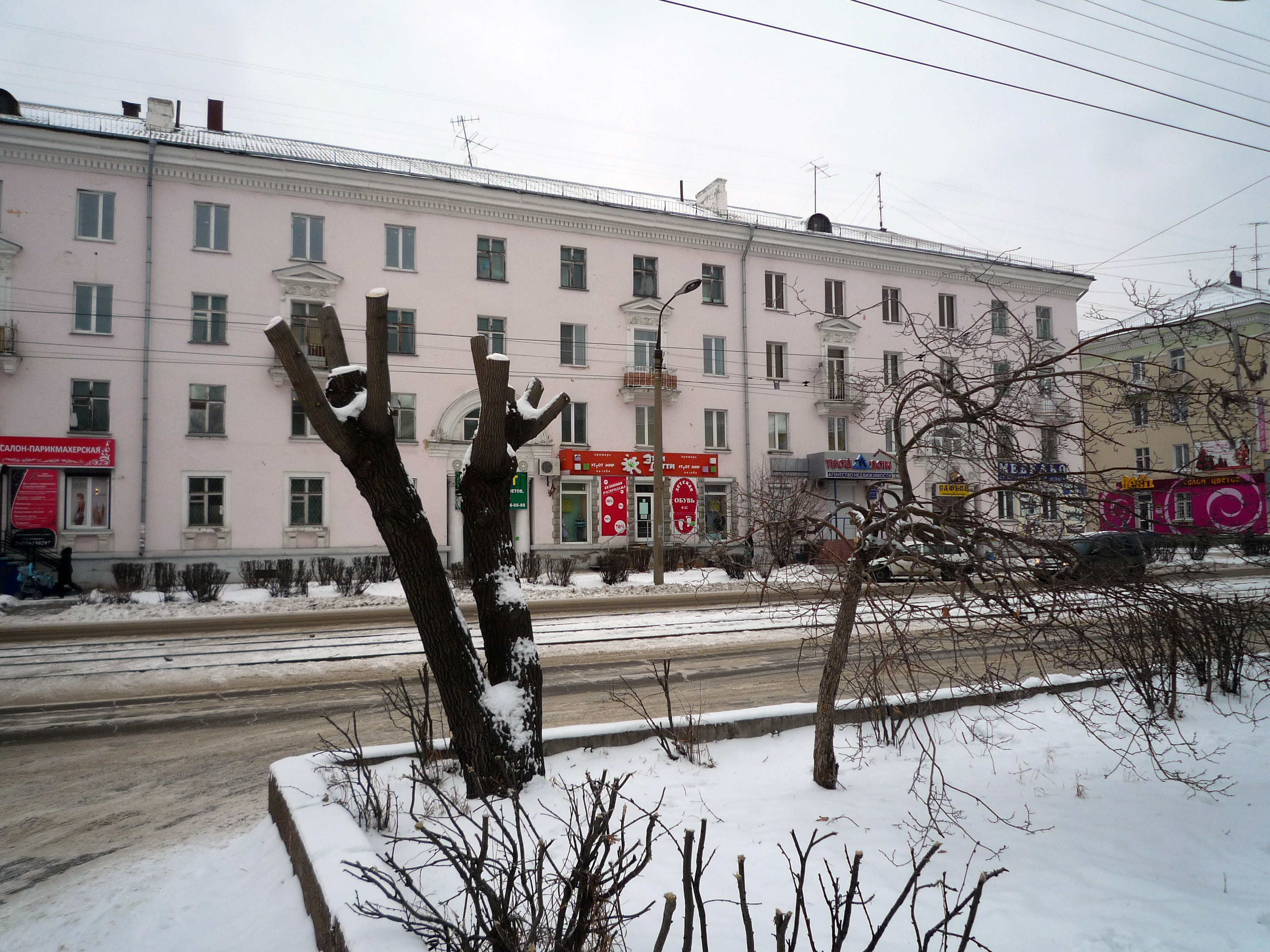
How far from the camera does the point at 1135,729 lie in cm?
609

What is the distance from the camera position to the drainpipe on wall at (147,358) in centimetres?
2275

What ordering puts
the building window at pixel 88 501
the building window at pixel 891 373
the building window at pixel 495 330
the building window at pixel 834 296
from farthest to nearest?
1. the building window at pixel 834 296
2. the building window at pixel 495 330
3. the building window at pixel 88 501
4. the building window at pixel 891 373

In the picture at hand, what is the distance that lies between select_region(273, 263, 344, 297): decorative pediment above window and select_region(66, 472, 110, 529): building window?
801cm

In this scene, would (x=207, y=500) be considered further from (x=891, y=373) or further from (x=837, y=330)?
(x=837, y=330)

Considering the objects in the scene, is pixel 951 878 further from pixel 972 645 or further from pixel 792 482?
pixel 792 482

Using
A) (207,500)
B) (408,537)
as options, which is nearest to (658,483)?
(207,500)

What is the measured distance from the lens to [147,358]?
23.2 m

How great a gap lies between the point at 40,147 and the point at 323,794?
88.2ft

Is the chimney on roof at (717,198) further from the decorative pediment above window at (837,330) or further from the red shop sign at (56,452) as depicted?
the red shop sign at (56,452)

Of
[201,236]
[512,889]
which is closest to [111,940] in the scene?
[512,889]

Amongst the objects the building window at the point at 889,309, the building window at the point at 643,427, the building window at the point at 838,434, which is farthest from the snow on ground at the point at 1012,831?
the building window at the point at 889,309

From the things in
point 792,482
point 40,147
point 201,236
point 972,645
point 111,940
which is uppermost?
point 40,147

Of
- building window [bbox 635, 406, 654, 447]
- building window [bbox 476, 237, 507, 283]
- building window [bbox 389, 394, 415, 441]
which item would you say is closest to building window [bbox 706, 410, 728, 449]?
building window [bbox 635, 406, 654, 447]

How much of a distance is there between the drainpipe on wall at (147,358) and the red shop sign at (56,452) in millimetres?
873
